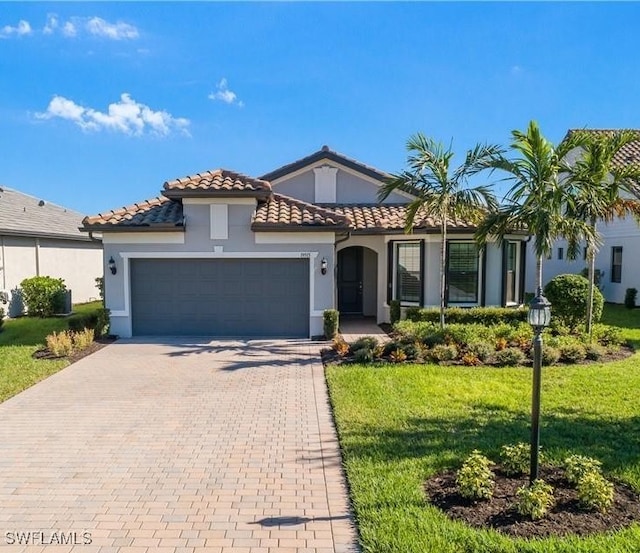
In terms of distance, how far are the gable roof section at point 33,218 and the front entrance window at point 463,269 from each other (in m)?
14.9

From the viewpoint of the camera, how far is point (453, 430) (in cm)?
611

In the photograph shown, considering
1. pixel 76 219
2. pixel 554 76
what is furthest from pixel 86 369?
pixel 76 219

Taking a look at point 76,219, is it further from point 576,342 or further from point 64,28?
point 576,342

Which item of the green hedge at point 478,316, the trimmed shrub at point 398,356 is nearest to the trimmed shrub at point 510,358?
the trimmed shrub at point 398,356

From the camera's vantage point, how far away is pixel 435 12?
1043 centimetres

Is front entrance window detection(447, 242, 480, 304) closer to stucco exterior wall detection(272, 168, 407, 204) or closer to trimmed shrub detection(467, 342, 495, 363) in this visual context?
stucco exterior wall detection(272, 168, 407, 204)

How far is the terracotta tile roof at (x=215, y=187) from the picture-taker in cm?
1245

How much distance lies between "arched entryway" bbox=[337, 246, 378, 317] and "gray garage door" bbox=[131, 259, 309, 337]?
13.7 feet

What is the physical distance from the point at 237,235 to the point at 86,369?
5.29 meters

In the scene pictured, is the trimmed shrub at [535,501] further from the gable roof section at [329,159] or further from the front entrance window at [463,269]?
the gable roof section at [329,159]

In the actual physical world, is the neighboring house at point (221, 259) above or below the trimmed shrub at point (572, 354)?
above

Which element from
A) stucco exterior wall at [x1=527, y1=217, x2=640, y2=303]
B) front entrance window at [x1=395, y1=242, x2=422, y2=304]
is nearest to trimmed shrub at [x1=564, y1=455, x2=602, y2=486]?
front entrance window at [x1=395, y1=242, x2=422, y2=304]

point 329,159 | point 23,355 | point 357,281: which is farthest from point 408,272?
point 23,355

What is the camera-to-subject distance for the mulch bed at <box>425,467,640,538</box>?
374cm
